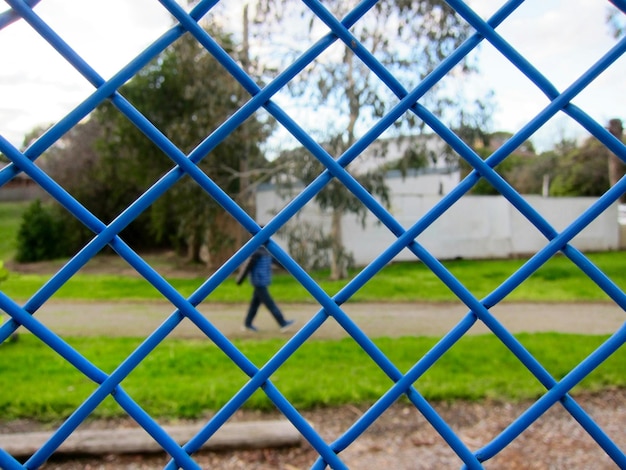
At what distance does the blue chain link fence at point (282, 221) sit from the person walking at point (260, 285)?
6171 mm

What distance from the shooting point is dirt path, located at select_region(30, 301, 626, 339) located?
731cm

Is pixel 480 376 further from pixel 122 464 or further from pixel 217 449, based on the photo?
pixel 122 464

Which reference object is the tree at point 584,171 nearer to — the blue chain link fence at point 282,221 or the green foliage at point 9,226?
the green foliage at point 9,226

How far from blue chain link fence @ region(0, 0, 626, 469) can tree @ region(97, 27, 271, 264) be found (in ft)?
31.5

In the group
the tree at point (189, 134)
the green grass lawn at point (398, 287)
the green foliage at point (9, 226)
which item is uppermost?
the green foliage at point (9, 226)

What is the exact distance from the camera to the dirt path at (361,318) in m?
7.31

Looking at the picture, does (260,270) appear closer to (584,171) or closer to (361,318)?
(361,318)

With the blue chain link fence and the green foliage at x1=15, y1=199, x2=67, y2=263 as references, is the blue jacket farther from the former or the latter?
the green foliage at x1=15, y1=199, x2=67, y2=263

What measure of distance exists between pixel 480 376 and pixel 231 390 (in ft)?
6.76

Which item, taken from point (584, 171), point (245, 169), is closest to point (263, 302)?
point (245, 169)

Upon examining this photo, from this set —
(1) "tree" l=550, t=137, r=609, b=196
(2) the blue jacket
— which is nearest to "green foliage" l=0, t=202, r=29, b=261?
(2) the blue jacket

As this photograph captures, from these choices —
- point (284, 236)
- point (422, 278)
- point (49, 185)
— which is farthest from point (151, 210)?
point (49, 185)

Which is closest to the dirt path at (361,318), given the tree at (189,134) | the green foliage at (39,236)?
the tree at (189,134)

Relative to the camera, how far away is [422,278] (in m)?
12.5
